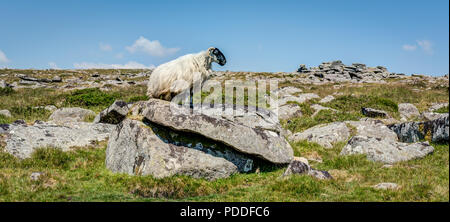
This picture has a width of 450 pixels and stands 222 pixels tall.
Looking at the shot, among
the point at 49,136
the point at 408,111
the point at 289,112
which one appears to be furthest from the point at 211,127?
the point at 408,111

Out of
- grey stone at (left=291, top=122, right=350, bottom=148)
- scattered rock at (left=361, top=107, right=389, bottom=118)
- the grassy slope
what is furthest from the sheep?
scattered rock at (left=361, top=107, right=389, bottom=118)

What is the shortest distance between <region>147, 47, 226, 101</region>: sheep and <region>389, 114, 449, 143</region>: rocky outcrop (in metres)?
7.60

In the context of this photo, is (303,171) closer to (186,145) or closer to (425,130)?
(186,145)

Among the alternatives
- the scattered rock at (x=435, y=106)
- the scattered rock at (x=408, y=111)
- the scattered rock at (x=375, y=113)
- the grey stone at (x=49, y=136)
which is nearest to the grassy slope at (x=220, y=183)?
the grey stone at (x=49, y=136)

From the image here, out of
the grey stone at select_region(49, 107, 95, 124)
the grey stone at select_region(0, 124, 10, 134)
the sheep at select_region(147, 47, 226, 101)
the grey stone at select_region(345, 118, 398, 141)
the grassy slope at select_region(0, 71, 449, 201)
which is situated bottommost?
the grassy slope at select_region(0, 71, 449, 201)

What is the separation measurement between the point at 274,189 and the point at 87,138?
294 inches

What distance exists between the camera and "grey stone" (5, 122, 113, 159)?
32.3 ft

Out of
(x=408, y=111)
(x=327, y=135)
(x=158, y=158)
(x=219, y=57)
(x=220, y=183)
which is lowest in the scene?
(x=220, y=183)

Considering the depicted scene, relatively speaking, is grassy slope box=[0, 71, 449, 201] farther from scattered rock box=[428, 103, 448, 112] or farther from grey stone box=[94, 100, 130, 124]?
scattered rock box=[428, 103, 448, 112]

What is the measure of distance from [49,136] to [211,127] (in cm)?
618

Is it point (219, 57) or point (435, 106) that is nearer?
point (219, 57)

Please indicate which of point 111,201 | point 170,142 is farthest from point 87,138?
point 111,201

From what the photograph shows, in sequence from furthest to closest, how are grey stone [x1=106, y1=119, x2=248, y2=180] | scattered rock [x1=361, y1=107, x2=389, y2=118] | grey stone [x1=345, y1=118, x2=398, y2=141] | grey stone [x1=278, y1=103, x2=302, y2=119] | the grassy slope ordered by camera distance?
1. grey stone [x1=278, y1=103, x2=302, y2=119]
2. scattered rock [x1=361, y1=107, x2=389, y2=118]
3. grey stone [x1=345, y1=118, x2=398, y2=141]
4. grey stone [x1=106, y1=119, x2=248, y2=180]
5. the grassy slope

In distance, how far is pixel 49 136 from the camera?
10.8 m
